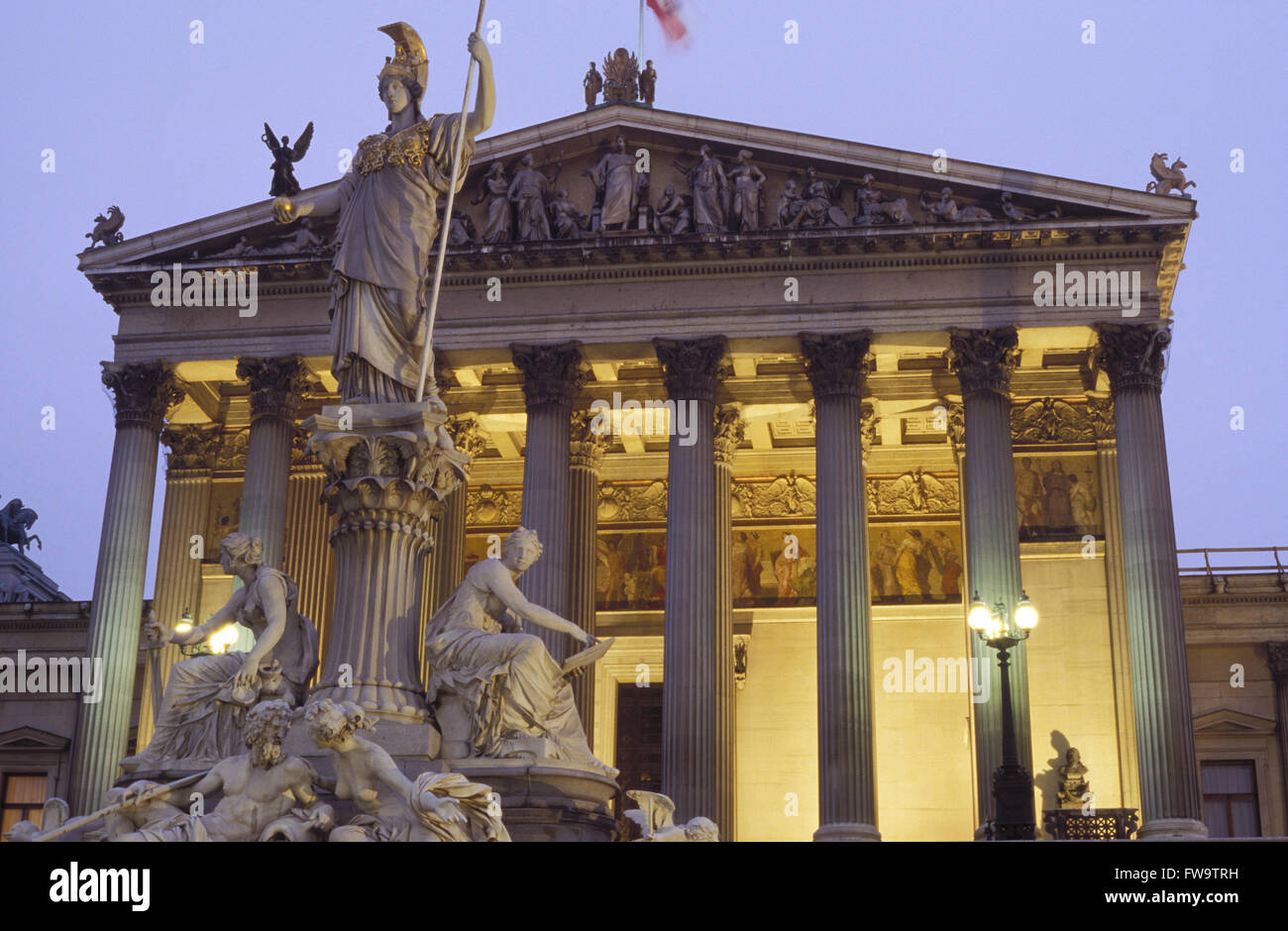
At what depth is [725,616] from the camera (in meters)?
29.5

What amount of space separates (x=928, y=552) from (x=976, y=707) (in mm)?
8119

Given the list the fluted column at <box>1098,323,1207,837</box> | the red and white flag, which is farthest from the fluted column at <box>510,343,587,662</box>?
the fluted column at <box>1098,323,1207,837</box>

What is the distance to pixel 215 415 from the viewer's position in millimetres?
35375

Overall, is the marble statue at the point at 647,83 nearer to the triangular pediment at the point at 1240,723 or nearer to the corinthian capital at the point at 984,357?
the corinthian capital at the point at 984,357

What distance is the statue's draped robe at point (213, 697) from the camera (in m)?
11.0

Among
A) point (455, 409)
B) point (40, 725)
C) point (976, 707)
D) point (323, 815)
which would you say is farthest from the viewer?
point (40, 725)

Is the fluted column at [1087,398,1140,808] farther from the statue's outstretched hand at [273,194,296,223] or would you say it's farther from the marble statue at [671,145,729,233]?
the statue's outstretched hand at [273,194,296,223]

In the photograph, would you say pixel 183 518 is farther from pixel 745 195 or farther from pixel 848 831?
pixel 848 831

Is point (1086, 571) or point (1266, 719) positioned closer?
point (1086, 571)

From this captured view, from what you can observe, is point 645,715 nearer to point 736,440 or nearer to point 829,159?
point 736,440

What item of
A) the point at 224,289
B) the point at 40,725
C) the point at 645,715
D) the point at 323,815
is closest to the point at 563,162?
the point at 224,289

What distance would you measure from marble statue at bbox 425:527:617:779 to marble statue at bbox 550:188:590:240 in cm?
2026

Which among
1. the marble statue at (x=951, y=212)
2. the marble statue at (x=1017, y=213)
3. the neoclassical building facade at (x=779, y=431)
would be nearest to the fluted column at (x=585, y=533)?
the neoclassical building facade at (x=779, y=431)

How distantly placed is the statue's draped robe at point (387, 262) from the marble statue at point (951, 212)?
1952cm
